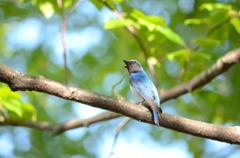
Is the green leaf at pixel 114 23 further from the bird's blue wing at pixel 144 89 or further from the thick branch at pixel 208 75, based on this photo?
the thick branch at pixel 208 75

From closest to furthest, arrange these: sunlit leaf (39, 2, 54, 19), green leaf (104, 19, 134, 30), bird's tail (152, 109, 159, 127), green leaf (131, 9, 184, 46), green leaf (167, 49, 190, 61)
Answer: bird's tail (152, 109, 159, 127) < green leaf (104, 19, 134, 30) < green leaf (131, 9, 184, 46) < green leaf (167, 49, 190, 61) < sunlit leaf (39, 2, 54, 19)

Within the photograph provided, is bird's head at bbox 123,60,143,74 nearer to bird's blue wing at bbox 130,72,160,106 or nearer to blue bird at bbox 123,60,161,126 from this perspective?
blue bird at bbox 123,60,161,126

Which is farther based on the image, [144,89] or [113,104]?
[144,89]

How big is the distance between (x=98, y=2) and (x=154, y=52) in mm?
788

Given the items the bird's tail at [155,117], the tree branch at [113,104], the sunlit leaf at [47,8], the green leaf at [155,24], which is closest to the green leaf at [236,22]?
the green leaf at [155,24]

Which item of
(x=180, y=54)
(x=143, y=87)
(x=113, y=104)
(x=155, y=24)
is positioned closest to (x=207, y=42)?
(x=180, y=54)

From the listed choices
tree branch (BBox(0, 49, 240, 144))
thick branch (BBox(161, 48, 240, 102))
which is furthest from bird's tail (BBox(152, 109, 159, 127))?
thick branch (BBox(161, 48, 240, 102))

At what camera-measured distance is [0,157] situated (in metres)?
6.57

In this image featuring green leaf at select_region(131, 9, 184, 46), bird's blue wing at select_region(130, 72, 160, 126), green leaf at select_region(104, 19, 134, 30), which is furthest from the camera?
green leaf at select_region(131, 9, 184, 46)

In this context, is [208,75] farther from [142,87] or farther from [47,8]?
[47,8]

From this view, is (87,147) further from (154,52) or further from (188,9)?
(154,52)

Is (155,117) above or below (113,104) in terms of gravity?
below

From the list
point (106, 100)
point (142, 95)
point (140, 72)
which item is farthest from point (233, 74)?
point (106, 100)

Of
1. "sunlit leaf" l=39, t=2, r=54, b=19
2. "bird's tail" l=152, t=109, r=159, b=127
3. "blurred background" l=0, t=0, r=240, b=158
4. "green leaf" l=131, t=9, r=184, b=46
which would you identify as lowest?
"blurred background" l=0, t=0, r=240, b=158
